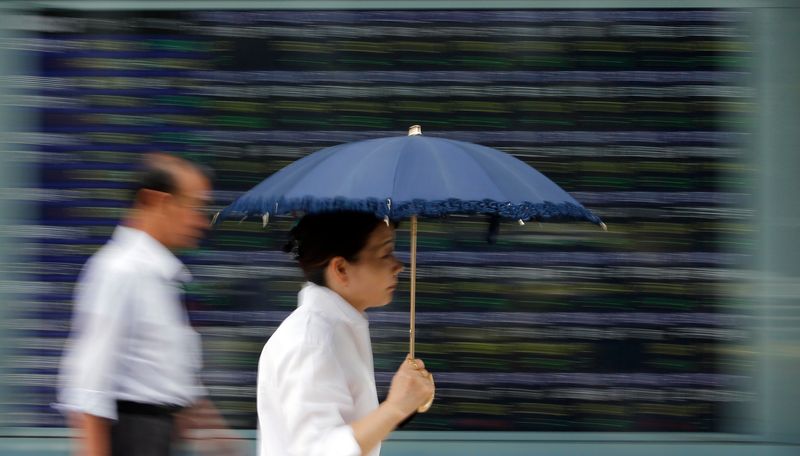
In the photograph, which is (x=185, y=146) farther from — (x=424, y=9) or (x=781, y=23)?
(x=781, y=23)

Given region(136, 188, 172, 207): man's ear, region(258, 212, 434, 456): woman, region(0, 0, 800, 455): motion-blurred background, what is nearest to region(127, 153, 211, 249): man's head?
region(136, 188, 172, 207): man's ear

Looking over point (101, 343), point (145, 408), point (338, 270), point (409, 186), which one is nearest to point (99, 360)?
point (101, 343)

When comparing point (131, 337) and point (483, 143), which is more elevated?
point (483, 143)

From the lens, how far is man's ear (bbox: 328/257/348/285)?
270cm

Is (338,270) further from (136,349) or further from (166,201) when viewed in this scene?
(166,201)

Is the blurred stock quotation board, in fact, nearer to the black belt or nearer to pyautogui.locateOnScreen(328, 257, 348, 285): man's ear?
the black belt

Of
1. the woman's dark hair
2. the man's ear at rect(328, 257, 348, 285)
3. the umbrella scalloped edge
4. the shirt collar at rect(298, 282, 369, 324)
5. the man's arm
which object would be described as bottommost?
the man's arm

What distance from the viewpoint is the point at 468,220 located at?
17.1 feet

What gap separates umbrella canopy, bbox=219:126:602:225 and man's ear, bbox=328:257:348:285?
18 centimetres

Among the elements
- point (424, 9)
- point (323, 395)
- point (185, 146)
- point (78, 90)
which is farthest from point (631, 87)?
point (323, 395)

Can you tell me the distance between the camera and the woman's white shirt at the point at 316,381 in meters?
2.48

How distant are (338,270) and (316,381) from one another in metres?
0.31

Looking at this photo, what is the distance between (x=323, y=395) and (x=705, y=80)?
3.35 meters

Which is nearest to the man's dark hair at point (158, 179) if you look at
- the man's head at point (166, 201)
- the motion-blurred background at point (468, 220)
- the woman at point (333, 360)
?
the man's head at point (166, 201)
